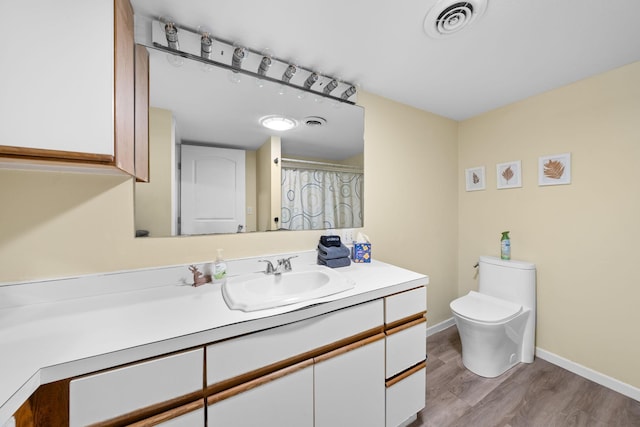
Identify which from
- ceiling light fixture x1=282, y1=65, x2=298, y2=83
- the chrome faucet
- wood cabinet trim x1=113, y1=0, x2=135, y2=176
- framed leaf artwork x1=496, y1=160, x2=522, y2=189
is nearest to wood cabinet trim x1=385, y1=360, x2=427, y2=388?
the chrome faucet

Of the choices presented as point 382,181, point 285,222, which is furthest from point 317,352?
point 382,181

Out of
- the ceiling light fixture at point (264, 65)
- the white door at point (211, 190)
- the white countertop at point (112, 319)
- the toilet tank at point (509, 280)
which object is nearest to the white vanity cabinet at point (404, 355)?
the white countertop at point (112, 319)

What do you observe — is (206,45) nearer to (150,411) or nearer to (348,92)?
(348,92)

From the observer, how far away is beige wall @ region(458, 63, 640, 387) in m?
1.55

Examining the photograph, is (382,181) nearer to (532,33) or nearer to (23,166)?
(532,33)

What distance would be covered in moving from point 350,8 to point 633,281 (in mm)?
2460

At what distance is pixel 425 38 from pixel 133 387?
2008mm

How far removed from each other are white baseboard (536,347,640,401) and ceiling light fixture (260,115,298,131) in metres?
2.74

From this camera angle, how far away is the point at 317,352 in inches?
39.9

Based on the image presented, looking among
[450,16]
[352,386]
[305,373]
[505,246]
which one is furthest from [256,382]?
[505,246]

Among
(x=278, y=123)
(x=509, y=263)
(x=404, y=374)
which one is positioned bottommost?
(x=404, y=374)

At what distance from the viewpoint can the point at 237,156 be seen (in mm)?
1413

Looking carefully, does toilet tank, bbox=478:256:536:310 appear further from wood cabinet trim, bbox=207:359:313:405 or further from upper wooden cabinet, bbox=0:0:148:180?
upper wooden cabinet, bbox=0:0:148:180

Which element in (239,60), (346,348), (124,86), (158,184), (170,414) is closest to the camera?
(170,414)
